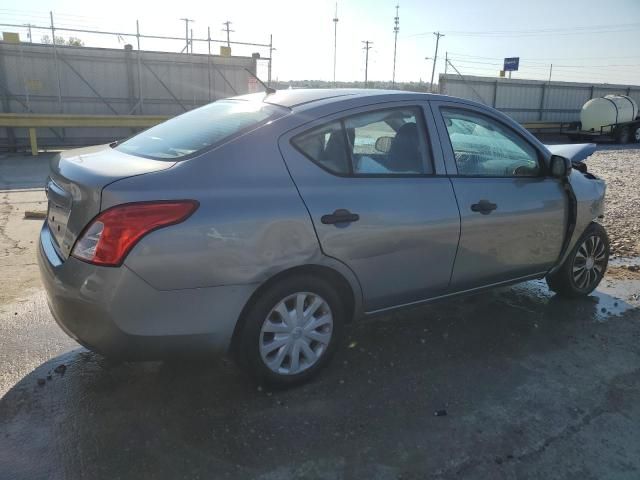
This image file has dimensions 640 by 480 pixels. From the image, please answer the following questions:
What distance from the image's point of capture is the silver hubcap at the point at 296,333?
2.91 meters

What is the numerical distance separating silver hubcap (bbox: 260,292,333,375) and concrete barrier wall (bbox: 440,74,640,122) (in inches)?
916

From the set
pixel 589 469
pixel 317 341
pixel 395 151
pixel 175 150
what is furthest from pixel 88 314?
pixel 589 469

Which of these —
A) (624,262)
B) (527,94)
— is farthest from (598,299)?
(527,94)

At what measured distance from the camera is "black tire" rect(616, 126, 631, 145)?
2438 centimetres

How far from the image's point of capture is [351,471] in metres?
2.45

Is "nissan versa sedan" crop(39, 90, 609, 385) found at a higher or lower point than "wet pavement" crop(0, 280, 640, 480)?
higher

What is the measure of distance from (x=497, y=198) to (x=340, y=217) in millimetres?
1325

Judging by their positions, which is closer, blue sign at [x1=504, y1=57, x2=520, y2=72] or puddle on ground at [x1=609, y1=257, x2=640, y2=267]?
puddle on ground at [x1=609, y1=257, x2=640, y2=267]

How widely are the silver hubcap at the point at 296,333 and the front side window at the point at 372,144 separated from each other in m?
0.79

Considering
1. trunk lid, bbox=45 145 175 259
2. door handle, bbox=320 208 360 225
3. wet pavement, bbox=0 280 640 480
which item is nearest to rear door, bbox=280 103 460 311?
door handle, bbox=320 208 360 225

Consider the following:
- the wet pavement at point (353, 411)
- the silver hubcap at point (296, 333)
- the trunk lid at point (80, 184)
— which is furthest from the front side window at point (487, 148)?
the trunk lid at point (80, 184)

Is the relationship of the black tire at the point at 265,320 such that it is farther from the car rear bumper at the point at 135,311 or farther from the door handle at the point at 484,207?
the door handle at the point at 484,207

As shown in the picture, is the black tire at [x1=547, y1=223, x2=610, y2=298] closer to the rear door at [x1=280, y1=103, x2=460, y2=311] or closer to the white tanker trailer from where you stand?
the rear door at [x1=280, y1=103, x2=460, y2=311]

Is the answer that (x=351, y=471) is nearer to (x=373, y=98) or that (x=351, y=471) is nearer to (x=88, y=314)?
(x=88, y=314)
